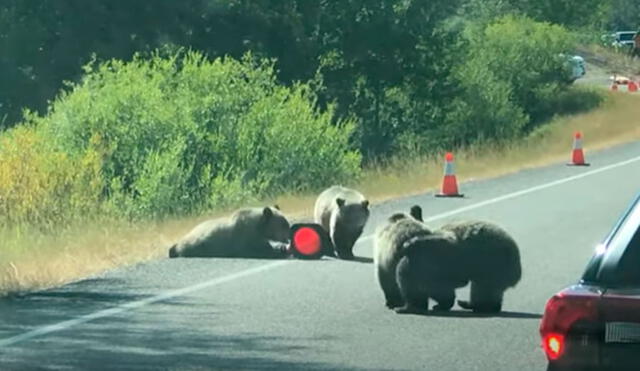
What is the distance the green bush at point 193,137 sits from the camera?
24906 mm

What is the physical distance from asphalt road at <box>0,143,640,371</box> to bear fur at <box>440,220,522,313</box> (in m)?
0.27

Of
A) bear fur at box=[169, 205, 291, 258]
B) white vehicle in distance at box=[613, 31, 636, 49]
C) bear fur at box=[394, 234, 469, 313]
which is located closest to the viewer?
bear fur at box=[394, 234, 469, 313]

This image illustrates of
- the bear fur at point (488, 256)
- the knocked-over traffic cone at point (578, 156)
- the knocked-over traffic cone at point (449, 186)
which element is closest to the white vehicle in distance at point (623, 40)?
the knocked-over traffic cone at point (578, 156)

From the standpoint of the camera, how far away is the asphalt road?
10.2m

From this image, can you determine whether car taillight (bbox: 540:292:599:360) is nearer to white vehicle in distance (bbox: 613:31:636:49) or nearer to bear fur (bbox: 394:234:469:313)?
bear fur (bbox: 394:234:469:313)

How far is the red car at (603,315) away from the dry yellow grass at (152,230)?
29.3 feet

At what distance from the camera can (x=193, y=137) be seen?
27.8 meters

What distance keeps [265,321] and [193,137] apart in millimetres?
16016

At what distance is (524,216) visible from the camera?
67.1 ft

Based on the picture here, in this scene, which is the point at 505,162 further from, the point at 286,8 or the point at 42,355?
the point at 42,355

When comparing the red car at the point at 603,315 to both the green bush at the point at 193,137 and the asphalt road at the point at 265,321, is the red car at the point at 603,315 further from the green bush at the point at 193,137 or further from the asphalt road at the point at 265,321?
the green bush at the point at 193,137

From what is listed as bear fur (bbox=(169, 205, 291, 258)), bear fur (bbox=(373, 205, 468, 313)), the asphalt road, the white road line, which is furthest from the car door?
bear fur (bbox=(169, 205, 291, 258))

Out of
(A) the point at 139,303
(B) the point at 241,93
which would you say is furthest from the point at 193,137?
(A) the point at 139,303

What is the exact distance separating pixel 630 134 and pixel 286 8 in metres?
10.5
